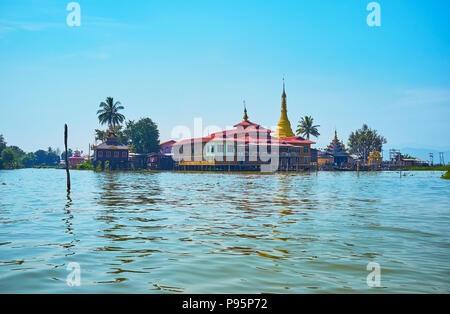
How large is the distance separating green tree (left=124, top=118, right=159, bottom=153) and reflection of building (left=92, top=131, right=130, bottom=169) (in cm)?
290

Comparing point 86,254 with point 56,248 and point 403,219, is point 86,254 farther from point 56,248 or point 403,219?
point 403,219

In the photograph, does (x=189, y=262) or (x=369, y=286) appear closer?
(x=369, y=286)

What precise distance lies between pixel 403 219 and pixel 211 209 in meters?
7.42

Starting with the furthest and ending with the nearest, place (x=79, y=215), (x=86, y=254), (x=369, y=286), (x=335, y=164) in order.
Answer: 1. (x=335, y=164)
2. (x=79, y=215)
3. (x=86, y=254)
4. (x=369, y=286)

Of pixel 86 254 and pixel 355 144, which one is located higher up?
pixel 355 144

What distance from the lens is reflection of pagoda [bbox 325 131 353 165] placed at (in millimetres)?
87875

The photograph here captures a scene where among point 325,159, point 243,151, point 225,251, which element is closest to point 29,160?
point 243,151

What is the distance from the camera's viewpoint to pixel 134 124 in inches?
3095

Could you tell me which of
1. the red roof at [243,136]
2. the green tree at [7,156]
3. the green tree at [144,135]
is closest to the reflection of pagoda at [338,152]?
the red roof at [243,136]

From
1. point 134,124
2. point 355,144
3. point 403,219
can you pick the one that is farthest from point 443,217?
point 355,144

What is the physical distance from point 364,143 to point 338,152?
448 inches

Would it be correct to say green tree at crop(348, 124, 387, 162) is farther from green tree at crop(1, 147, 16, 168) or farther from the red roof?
green tree at crop(1, 147, 16, 168)

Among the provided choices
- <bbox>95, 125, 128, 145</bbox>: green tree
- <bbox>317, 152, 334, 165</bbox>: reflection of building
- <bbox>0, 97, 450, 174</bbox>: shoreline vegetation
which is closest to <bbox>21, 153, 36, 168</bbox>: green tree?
<bbox>0, 97, 450, 174</bbox>: shoreline vegetation
